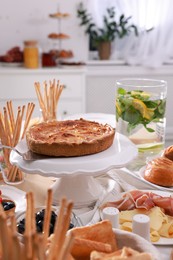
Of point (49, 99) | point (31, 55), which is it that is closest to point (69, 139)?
point (49, 99)

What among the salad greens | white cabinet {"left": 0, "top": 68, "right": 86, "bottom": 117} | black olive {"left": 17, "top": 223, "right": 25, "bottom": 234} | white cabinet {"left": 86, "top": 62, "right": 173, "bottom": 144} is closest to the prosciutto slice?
black olive {"left": 17, "top": 223, "right": 25, "bottom": 234}

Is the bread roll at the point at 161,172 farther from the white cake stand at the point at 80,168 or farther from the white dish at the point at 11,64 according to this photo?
the white dish at the point at 11,64

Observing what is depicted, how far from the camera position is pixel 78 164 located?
0.91 metres

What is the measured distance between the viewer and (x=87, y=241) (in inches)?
23.4

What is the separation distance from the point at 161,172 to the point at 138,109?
0.28 meters

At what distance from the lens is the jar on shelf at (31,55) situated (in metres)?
2.90

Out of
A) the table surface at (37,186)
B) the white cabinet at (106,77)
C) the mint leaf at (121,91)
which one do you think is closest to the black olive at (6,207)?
the table surface at (37,186)

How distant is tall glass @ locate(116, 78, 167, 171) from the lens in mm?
1271

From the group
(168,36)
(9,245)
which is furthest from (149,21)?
(9,245)

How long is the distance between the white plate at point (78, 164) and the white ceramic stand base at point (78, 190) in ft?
0.24

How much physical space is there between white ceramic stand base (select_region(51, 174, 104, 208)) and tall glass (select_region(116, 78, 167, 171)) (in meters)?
0.27

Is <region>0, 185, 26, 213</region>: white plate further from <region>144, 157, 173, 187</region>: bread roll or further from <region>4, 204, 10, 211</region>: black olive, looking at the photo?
<region>144, 157, 173, 187</region>: bread roll

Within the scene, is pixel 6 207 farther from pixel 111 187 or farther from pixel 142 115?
pixel 142 115

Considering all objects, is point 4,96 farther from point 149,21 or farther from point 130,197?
point 130,197
